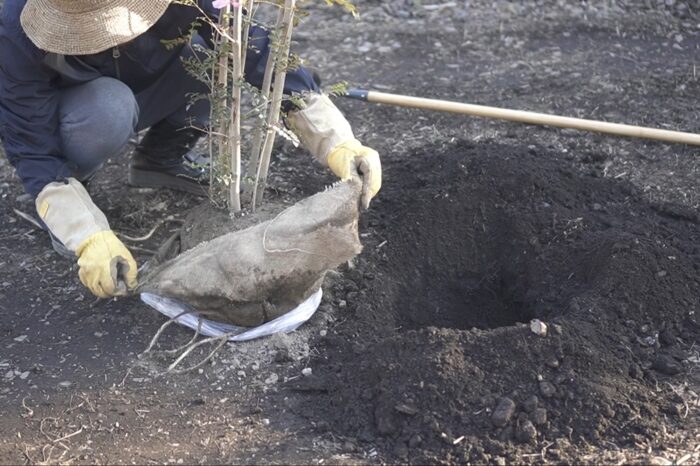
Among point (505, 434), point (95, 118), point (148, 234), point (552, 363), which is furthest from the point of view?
point (148, 234)

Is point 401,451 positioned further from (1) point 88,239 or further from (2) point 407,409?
(1) point 88,239

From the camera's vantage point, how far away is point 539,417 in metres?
2.54

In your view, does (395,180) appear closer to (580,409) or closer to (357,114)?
(357,114)

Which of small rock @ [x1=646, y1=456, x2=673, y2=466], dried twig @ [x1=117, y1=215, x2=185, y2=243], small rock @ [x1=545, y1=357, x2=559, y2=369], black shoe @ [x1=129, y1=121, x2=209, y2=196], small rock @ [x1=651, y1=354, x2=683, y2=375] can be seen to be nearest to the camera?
small rock @ [x1=646, y1=456, x2=673, y2=466]

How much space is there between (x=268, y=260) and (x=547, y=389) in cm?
94

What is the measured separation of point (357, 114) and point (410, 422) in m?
2.35

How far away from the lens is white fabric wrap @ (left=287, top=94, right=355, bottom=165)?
3287 mm

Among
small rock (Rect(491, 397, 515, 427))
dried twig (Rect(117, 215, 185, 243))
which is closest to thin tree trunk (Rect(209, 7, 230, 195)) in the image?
dried twig (Rect(117, 215, 185, 243))

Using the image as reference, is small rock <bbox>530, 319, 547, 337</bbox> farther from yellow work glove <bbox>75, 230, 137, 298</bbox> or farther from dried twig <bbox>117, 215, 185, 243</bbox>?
dried twig <bbox>117, 215, 185, 243</bbox>

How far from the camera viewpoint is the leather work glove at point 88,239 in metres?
2.94

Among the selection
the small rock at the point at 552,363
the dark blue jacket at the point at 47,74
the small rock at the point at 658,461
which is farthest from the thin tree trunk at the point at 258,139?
the small rock at the point at 658,461

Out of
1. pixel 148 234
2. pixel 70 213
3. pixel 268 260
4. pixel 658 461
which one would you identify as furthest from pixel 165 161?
pixel 658 461

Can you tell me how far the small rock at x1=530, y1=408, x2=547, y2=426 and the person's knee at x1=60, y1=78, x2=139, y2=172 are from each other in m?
1.87

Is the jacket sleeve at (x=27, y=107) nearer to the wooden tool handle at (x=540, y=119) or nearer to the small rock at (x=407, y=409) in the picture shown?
the wooden tool handle at (x=540, y=119)
